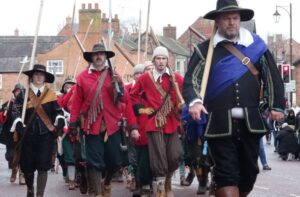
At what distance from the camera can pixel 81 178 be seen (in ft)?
37.3

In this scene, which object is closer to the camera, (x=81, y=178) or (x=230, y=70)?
(x=230, y=70)

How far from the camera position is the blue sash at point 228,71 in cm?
676

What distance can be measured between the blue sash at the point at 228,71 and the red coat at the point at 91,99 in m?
2.82

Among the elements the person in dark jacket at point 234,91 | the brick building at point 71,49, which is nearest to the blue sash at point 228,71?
the person in dark jacket at point 234,91

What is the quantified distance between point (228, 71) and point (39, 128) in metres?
3.60

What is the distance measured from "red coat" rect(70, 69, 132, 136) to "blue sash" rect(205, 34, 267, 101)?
9.27ft

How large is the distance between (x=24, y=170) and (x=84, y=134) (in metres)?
0.93

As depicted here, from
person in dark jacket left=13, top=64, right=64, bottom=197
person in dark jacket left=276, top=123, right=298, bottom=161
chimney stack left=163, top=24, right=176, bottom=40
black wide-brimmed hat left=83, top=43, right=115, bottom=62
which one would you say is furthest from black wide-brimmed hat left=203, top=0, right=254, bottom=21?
chimney stack left=163, top=24, right=176, bottom=40

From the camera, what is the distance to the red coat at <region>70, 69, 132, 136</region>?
9445 mm

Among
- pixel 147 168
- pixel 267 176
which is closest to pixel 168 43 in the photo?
pixel 267 176

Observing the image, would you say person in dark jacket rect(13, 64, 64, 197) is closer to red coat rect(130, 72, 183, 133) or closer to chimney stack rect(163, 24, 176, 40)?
red coat rect(130, 72, 183, 133)

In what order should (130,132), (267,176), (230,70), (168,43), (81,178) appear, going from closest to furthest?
(230,70), (130,132), (81,178), (267,176), (168,43)

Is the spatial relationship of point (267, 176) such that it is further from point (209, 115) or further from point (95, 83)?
point (209, 115)

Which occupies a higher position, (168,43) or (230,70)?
(168,43)
